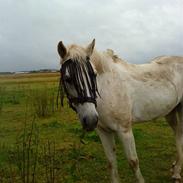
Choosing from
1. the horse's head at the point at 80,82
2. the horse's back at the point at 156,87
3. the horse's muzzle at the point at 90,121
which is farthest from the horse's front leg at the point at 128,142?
the horse's muzzle at the point at 90,121

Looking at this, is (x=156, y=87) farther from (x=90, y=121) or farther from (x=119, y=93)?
(x=90, y=121)

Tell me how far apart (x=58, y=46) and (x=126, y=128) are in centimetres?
154

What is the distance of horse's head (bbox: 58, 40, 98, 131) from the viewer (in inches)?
150

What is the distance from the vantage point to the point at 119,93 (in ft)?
15.8

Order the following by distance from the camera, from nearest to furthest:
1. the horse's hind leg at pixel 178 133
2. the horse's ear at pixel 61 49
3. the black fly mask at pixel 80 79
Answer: the black fly mask at pixel 80 79, the horse's ear at pixel 61 49, the horse's hind leg at pixel 178 133

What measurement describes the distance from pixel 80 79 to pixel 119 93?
1.07 m

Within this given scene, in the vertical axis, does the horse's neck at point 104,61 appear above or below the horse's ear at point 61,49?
below

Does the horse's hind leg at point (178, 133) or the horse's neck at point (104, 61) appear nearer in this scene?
the horse's neck at point (104, 61)

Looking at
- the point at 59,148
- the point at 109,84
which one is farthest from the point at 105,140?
the point at 59,148

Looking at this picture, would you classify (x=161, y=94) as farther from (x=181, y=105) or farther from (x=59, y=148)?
(x=59, y=148)

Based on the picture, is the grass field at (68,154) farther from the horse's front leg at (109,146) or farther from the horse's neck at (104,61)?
the horse's neck at (104,61)

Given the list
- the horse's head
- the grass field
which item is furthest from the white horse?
the grass field

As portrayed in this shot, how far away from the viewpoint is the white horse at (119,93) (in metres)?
3.97

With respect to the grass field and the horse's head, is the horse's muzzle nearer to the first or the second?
the horse's head
